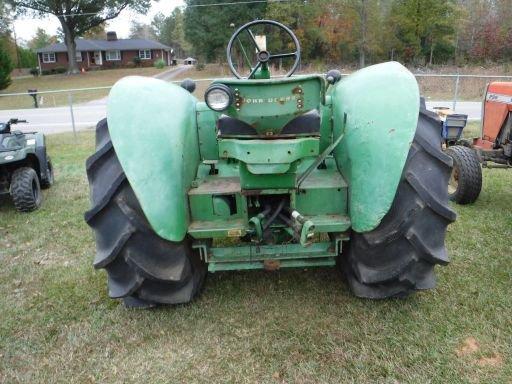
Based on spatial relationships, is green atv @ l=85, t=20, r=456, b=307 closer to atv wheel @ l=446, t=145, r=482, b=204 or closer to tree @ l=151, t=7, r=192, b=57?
atv wheel @ l=446, t=145, r=482, b=204

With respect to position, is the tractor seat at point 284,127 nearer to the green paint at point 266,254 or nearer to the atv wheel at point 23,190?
the green paint at point 266,254

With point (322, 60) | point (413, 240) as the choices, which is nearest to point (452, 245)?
point (413, 240)

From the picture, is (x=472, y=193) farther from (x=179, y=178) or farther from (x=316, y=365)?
(x=179, y=178)

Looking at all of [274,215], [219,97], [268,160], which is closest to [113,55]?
[274,215]

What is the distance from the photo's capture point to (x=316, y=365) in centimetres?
268

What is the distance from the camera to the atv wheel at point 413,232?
8.95 ft

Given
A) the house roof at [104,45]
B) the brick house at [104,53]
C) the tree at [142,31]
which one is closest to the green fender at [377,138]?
the brick house at [104,53]

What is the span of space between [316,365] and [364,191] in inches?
39.4

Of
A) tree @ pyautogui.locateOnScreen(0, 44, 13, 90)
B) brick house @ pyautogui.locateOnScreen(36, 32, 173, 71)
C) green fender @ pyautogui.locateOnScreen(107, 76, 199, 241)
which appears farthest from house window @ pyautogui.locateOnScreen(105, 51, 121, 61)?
green fender @ pyautogui.locateOnScreen(107, 76, 199, 241)

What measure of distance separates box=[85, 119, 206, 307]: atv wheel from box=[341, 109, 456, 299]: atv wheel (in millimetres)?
1130

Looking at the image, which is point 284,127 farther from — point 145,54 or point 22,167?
point 145,54

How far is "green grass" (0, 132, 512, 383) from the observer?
2668 mm

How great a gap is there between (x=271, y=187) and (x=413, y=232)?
0.84m

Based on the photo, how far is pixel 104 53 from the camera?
58.4 m
